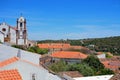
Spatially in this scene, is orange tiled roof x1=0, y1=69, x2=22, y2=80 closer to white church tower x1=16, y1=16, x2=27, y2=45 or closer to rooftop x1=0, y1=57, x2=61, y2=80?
rooftop x1=0, y1=57, x2=61, y2=80

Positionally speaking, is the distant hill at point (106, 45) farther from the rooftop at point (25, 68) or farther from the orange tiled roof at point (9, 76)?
the orange tiled roof at point (9, 76)

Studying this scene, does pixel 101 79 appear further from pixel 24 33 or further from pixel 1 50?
pixel 24 33

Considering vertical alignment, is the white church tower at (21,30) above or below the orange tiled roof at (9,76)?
Result: above

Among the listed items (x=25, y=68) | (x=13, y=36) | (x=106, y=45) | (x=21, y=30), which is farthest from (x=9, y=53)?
(x=106, y=45)

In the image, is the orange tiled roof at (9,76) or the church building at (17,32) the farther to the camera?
the church building at (17,32)

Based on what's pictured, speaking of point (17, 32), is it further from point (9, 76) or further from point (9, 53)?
point (9, 76)

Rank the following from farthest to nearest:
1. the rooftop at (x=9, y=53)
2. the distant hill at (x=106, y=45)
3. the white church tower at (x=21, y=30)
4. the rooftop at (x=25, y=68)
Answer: the distant hill at (x=106, y=45) < the white church tower at (x=21, y=30) < the rooftop at (x=9, y=53) < the rooftop at (x=25, y=68)

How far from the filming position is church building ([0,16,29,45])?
→ 58688 mm

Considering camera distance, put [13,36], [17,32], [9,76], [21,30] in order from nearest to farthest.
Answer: [9,76], [13,36], [17,32], [21,30]

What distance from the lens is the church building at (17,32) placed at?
58.7 meters

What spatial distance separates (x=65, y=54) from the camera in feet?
214

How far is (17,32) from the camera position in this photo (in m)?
61.2

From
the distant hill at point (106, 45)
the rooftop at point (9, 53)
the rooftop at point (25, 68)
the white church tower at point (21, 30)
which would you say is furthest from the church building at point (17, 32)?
the distant hill at point (106, 45)

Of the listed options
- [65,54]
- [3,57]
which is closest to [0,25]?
[65,54]
